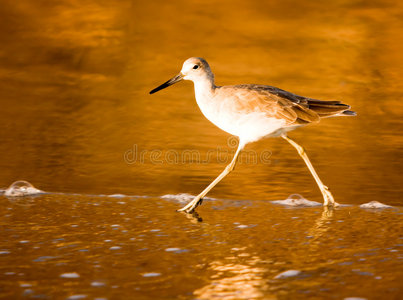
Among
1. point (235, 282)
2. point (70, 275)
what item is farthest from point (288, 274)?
point (70, 275)

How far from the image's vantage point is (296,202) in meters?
7.54

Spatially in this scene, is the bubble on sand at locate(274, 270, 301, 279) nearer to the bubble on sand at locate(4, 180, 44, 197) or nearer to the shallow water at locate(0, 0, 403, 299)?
the shallow water at locate(0, 0, 403, 299)

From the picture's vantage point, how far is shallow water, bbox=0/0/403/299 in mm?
4781

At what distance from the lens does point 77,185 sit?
8312mm

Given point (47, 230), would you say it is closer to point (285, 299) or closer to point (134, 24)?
point (285, 299)

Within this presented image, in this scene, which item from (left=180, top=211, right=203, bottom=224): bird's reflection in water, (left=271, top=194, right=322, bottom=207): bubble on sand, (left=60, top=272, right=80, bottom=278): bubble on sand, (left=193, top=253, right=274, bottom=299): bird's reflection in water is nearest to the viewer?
(left=193, top=253, right=274, bottom=299): bird's reflection in water

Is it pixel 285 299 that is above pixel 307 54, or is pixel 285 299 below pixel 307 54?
below

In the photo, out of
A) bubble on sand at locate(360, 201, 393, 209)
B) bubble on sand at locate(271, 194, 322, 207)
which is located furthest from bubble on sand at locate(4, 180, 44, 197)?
bubble on sand at locate(360, 201, 393, 209)

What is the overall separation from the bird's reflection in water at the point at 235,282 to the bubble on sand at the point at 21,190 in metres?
3.61

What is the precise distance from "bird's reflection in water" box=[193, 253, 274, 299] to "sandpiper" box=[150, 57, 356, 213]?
2.26 m

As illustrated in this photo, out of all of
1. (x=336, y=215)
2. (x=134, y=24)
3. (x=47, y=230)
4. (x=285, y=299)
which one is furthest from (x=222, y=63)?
(x=285, y=299)

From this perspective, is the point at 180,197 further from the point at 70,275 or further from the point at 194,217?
the point at 70,275

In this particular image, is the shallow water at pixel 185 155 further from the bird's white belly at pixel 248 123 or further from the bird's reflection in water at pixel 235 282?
the bird's white belly at pixel 248 123

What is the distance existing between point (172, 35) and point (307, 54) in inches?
119
